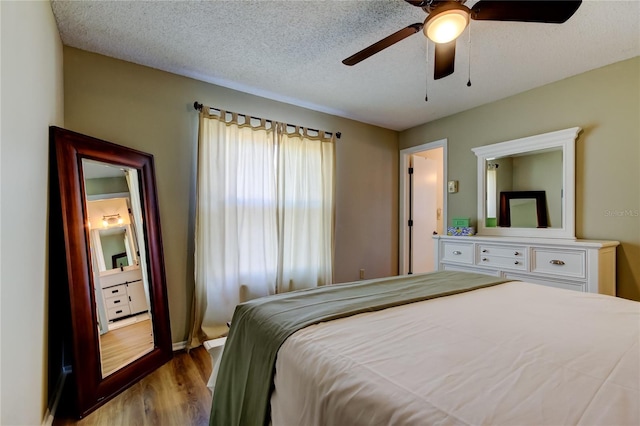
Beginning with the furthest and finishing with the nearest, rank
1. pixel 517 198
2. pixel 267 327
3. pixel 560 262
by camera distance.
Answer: pixel 517 198 → pixel 560 262 → pixel 267 327

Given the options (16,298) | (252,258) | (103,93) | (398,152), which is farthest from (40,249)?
(398,152)

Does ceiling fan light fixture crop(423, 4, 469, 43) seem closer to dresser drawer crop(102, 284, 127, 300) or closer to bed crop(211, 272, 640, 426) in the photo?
bed crop(211, 272, 640, 426)

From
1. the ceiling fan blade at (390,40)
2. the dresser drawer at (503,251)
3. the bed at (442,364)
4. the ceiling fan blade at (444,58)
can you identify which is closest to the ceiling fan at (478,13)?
the ceiling fan blade at (390,40)

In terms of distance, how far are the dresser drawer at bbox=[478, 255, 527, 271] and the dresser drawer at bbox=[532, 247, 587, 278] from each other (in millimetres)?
92

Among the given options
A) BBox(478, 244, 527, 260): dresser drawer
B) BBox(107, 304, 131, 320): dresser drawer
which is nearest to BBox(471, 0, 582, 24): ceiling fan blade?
BBox(478, 244, 527, 260): dresser drawer

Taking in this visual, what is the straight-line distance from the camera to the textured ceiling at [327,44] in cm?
184

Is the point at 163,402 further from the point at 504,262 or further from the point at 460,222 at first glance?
the point at 460,222

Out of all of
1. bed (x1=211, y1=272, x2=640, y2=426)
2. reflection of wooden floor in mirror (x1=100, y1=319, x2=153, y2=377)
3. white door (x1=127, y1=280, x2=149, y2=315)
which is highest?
bed (x1=211, y1=272, x2=640, y2=426)

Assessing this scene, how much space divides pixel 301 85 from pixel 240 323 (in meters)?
2.36

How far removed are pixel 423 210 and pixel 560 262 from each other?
2103 millimetres

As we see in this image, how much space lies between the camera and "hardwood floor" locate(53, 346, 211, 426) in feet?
5.37

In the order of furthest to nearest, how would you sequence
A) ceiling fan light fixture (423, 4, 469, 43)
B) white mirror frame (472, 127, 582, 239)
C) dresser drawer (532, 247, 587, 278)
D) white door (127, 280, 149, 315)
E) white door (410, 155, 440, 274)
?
white door (410, 155, 440, 274) < white mirror frame (472, 127, 582, 239) < dresser drawer (532, 247, 587, 278) < white door (127, 280, 149, 315) < ceiling fan light fixture (423, 4, 469, 43)

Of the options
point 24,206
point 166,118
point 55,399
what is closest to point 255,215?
point 166,118

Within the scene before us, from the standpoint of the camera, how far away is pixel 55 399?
174 cm
